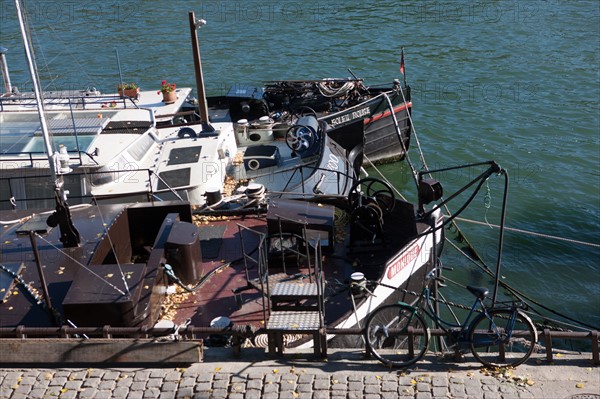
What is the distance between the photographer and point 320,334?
1132cm

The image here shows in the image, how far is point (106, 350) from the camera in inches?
454

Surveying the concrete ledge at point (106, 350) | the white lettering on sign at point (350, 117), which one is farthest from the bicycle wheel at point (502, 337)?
A: the white lettering on sign at point (350, 117)

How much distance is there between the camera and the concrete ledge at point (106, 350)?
11.5 m

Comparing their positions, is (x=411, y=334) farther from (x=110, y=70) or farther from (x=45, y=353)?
(x=110, y=70)

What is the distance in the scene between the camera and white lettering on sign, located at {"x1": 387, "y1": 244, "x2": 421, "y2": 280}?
546 inches

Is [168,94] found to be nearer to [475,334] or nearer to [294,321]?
[294,321]

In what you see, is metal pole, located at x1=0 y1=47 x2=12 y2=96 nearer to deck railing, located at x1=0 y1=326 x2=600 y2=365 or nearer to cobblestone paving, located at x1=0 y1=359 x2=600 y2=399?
deck railing, located at x1=0 y1=326 x2=600 y2=365

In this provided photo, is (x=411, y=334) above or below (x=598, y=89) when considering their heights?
above

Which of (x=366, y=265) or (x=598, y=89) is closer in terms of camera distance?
(x=366, y=265)

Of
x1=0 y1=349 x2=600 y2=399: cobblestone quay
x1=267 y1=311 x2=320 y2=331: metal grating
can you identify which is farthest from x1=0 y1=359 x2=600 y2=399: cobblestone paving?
x1=267 y1=311 x2=320 y2=331: metal grating

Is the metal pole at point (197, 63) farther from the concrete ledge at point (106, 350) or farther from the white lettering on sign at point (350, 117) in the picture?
the concrete ledge at point (106, 350)

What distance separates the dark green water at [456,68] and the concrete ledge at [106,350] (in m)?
10.1

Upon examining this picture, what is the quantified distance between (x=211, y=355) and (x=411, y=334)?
3066 millimetres

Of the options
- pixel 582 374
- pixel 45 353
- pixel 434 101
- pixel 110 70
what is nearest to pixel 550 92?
pixel 434 101
